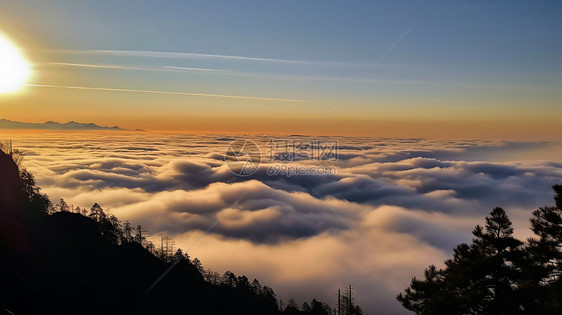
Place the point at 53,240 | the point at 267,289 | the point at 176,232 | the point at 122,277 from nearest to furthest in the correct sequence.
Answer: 1. the point at 53,240
2. the point at 122,277
3. the point at 267,289
4. the point at 176,232

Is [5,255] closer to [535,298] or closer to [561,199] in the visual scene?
[535,298]

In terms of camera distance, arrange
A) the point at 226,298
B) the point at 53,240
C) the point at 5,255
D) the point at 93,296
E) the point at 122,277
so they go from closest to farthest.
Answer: the point at 5,255
the point at 93,296
the point at 53,240
the point at 122,277
the point at 226,298

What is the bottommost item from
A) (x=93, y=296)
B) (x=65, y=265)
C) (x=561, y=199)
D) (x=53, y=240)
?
(x=93, y=296)

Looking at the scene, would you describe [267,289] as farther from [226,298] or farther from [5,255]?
[5,255]

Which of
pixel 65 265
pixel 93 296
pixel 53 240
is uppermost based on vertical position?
pixel 53 240

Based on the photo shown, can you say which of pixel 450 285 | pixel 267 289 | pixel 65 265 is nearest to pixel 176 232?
pixel 267 289

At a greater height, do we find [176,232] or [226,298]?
[176,232]

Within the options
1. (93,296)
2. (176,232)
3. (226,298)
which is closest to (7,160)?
(93,296)

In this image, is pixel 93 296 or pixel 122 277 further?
pixel 122 277

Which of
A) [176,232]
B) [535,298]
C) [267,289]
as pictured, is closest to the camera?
[535,298]
